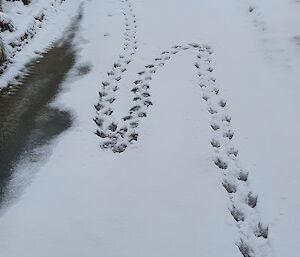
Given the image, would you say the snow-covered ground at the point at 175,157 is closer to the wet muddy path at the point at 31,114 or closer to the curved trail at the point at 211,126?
the curved trail at the point at 211,126

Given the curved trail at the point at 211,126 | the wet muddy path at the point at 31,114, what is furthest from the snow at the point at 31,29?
the curved trail at the point at 211,126

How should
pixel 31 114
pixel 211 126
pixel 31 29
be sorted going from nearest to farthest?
pixel 211 126, pixel 31 114, pixel 31 29

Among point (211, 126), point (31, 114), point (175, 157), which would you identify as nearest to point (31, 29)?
point (31, 114)

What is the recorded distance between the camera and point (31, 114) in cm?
544

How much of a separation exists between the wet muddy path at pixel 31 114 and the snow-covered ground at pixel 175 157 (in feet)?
0.57

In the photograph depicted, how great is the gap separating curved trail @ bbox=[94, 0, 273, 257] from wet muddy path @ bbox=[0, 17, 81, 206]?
0.58m

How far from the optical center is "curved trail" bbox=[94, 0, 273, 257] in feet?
11.0

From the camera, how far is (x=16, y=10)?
30.9ft

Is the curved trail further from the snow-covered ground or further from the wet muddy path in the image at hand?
the wet muddy path

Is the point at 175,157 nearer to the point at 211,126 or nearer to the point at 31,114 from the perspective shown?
the point at 211,126

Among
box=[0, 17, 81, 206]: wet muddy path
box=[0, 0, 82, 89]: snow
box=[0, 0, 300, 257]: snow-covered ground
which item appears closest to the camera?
box=[0, 0, 300, 257]: snow-covered ground

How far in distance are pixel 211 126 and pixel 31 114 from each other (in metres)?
2.27

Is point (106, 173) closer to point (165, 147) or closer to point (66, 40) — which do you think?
point (165, 147)

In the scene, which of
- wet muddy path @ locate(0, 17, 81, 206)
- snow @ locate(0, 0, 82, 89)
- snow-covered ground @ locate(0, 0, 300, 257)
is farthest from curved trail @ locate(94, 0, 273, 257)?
snow @ locate(0, 0, 82, 89)
